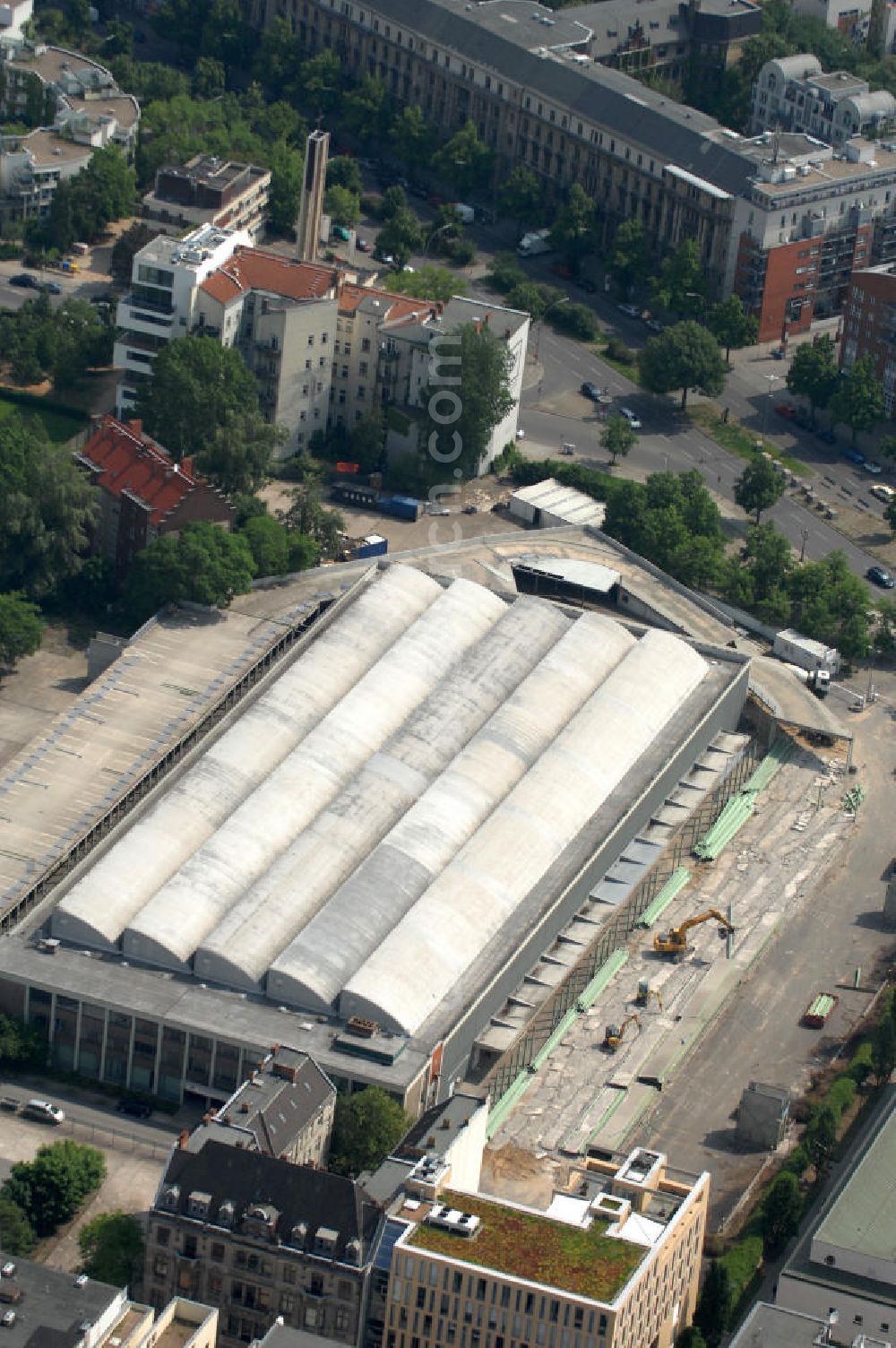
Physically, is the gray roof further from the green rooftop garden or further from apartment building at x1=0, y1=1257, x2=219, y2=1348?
the green rooftop garden

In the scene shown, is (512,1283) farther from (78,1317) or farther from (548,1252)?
(78,1317)

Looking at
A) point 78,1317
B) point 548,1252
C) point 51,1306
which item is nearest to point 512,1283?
point 548,1252

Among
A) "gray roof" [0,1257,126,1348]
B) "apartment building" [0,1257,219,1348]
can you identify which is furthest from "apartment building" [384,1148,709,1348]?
"gray roof" [0,1257,126,1348]

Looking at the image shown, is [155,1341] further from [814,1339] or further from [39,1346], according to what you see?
[814,1339]

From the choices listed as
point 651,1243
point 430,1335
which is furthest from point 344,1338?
point 651,1243

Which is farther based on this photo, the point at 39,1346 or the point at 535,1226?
the point at 535,1226
